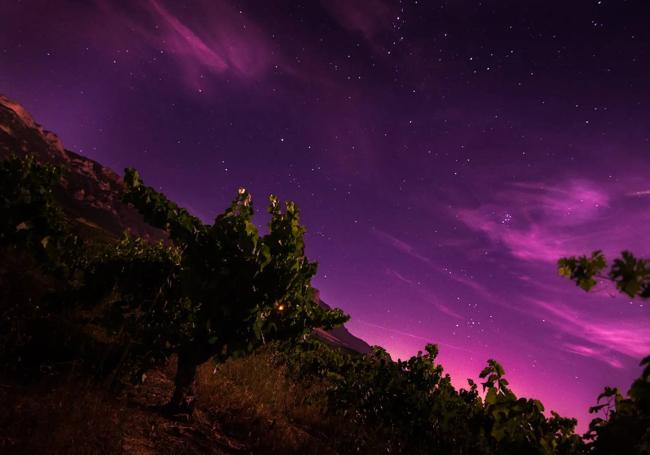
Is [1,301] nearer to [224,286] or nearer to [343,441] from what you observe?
[224,286]

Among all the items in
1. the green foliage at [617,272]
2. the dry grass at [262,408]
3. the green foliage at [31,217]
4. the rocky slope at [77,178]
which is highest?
the rocky slope at [77,178]

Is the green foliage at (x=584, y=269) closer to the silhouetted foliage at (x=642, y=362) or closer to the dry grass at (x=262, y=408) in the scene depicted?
the silhouetted foliage at (x=642, y=362)

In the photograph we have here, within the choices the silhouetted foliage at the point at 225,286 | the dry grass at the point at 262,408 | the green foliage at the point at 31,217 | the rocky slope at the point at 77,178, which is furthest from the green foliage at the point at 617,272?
the rocky slope at the point at 77,178

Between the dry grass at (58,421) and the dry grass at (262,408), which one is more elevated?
the dry grass at (262,408)

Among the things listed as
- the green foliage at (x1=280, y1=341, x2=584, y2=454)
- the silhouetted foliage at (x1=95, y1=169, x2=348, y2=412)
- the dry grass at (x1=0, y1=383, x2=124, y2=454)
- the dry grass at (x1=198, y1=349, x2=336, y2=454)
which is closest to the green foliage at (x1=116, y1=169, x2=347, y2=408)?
the silhouetted foliage at (x1=95, y1=169, x2=348, y2=412)

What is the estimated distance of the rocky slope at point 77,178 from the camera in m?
113

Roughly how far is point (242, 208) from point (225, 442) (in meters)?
3.54

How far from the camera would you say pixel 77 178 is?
5069 inches

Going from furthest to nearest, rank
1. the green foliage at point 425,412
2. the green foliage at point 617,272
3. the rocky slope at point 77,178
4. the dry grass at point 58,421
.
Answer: the rocky slope at point 77,178 → the green foliage at point 425,412 → the dry grass at point 58,421 → the green foliage at point 617,272

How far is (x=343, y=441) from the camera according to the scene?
25.3ft

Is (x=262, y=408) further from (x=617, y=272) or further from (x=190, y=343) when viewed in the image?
(x=617, y=272)

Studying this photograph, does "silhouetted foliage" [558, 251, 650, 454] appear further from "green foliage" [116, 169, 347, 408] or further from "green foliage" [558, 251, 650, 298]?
"green foliage" [116, 169, 347, 408]

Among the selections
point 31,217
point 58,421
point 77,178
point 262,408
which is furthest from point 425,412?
point 77,178

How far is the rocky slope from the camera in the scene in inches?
4461
